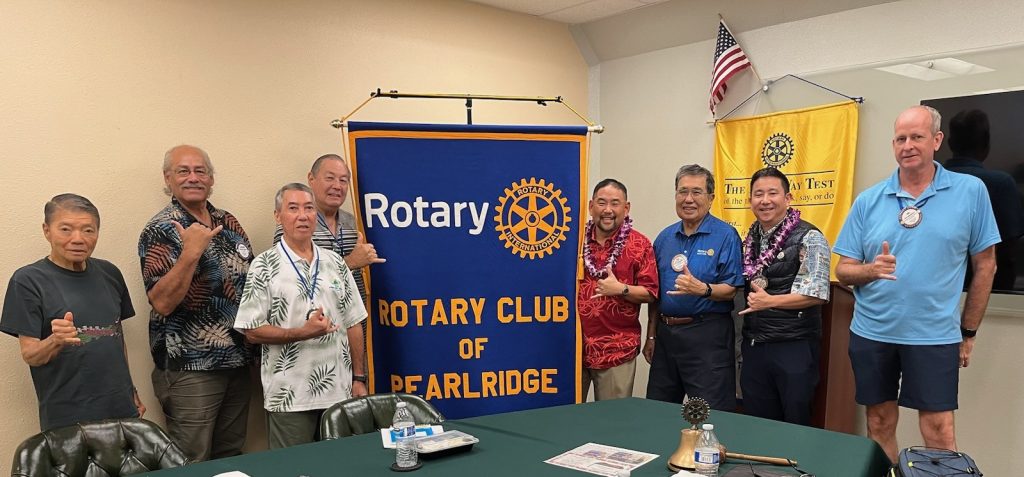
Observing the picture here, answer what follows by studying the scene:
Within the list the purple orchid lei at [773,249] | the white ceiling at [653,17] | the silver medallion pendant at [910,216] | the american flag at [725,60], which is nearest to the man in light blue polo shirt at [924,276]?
the silver medallion pendant at [910,216]

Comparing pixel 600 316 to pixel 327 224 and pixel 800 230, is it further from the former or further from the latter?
pixel 327 224

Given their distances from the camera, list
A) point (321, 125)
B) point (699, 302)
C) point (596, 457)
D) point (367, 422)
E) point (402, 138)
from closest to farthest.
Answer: point (596, 457) < point (367, 422) < point (402, 138) < point (699, 302) < point (321, 125)

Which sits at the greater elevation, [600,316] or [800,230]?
[800,230]

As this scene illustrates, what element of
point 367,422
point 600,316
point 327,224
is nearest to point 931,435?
point 600,316

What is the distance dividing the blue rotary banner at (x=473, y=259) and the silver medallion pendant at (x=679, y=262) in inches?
21.6

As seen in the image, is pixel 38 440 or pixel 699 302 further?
pixel 699 302

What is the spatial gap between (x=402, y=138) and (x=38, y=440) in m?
1.84

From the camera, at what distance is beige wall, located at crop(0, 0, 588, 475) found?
3176mm

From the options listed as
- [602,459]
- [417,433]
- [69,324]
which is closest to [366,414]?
[417,433]

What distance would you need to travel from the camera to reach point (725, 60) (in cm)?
473

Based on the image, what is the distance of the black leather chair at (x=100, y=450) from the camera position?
2.00 m

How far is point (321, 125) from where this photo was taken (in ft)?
13.9

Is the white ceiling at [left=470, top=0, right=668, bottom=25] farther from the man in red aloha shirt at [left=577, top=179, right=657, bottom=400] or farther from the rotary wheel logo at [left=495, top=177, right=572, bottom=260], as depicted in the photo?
the rotary wheel logo at [left=495, top=177, right=572, bottom=260]

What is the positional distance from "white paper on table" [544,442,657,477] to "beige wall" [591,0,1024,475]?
2.85m
